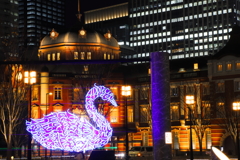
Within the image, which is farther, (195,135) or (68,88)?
(68,88)

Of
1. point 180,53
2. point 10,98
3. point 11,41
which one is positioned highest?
point 180,53

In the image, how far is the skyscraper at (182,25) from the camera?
162875 mm

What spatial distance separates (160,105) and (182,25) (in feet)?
470

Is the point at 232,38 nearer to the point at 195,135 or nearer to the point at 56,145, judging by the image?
the point at 195,135

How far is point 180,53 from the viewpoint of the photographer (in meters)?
176

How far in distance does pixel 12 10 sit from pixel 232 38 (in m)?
131

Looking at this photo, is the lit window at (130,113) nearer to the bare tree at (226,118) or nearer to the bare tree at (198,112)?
the bare tree at (198,112)

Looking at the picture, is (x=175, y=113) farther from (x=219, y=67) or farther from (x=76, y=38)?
(x=76, y=38)

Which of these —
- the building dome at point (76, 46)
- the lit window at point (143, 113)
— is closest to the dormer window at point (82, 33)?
the building dome at point (76, 46)

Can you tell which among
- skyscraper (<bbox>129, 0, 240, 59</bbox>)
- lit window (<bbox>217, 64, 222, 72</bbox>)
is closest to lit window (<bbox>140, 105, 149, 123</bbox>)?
lit window (<bbox>217, 64, 222, 72</bbox>)

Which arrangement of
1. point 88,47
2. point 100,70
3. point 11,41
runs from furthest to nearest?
point 88,47, point 100,70, point 11,41

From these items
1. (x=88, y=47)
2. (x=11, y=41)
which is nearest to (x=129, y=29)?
(x=88, y=47)

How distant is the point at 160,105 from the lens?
31.3 metres

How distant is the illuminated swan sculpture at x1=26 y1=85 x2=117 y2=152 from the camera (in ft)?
135
